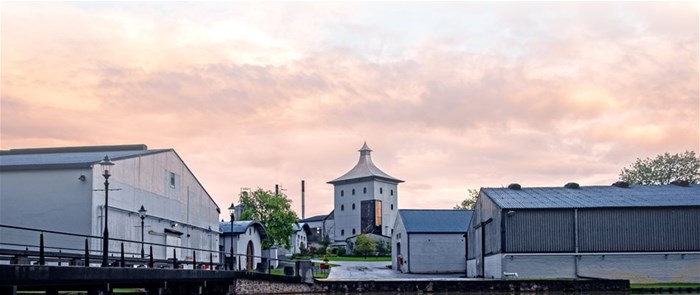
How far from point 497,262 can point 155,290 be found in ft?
92.3

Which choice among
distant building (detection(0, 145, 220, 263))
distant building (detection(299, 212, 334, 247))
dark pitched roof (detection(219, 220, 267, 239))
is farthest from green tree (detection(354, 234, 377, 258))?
distant building (detection(0, 145, 220, 263))

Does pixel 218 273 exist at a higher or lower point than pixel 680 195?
lower

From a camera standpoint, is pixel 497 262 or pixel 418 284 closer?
pixel 418 284

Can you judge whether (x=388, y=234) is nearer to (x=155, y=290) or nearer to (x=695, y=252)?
(x=695, y=252)

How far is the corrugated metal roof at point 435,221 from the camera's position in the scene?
70.2 meters

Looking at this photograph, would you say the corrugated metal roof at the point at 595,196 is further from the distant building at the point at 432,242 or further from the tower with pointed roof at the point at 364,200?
the tower with pointed roof at the point at 364,200

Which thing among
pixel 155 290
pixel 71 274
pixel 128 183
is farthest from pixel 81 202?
pixel 71 274

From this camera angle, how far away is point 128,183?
42.5 m

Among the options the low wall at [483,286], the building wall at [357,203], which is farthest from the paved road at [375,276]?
the building wall at [357,203]

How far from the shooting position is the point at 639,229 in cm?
5131

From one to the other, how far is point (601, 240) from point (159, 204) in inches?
975

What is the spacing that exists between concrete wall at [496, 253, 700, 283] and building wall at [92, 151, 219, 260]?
60.2 feet

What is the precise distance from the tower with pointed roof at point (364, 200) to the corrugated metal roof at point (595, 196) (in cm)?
6980

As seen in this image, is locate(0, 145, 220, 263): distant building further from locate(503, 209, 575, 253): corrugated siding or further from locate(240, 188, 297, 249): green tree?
locate(240, 188, 297, 249): green tree
